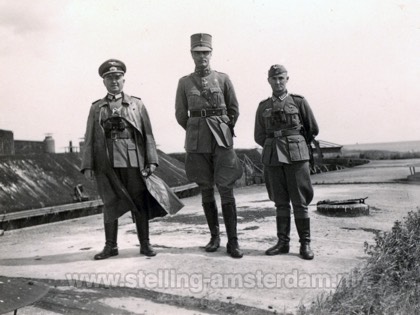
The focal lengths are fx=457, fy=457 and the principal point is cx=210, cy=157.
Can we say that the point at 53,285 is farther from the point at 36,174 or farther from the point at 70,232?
the point at 36,174

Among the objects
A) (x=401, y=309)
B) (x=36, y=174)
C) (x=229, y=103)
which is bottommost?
(x=401, y=309)

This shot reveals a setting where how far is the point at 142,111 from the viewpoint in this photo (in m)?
4.67

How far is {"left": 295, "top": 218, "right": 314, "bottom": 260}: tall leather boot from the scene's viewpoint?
4.16 m

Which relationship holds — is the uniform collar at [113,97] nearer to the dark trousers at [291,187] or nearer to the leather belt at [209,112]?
the leather belt at [209,112]

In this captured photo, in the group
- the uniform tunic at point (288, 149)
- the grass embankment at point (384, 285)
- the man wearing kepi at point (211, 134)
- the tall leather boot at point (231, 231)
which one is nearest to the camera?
the grass embankment at point (384, 285)

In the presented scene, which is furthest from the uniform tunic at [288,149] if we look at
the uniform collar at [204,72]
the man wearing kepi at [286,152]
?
the uniform collar at [204,72]

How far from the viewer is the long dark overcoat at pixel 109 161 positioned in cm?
452

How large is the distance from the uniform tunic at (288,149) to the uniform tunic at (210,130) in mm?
347

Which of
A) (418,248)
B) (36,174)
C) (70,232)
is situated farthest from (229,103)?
(36,174)

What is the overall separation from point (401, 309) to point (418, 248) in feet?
3.58

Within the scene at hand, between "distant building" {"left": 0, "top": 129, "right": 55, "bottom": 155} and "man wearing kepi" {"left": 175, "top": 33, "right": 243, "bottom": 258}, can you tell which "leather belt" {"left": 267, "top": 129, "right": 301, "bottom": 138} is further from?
"distant building" {"left": 0, "top": 129, "right": 55, "bottom": 155}

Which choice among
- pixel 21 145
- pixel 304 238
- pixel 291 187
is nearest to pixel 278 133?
pixel 291 187

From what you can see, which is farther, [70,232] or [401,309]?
[70,232]

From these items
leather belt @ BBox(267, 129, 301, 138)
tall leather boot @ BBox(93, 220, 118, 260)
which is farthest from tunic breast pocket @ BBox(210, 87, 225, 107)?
tall leather boot @ BBox(93, 220, 118, 260)
